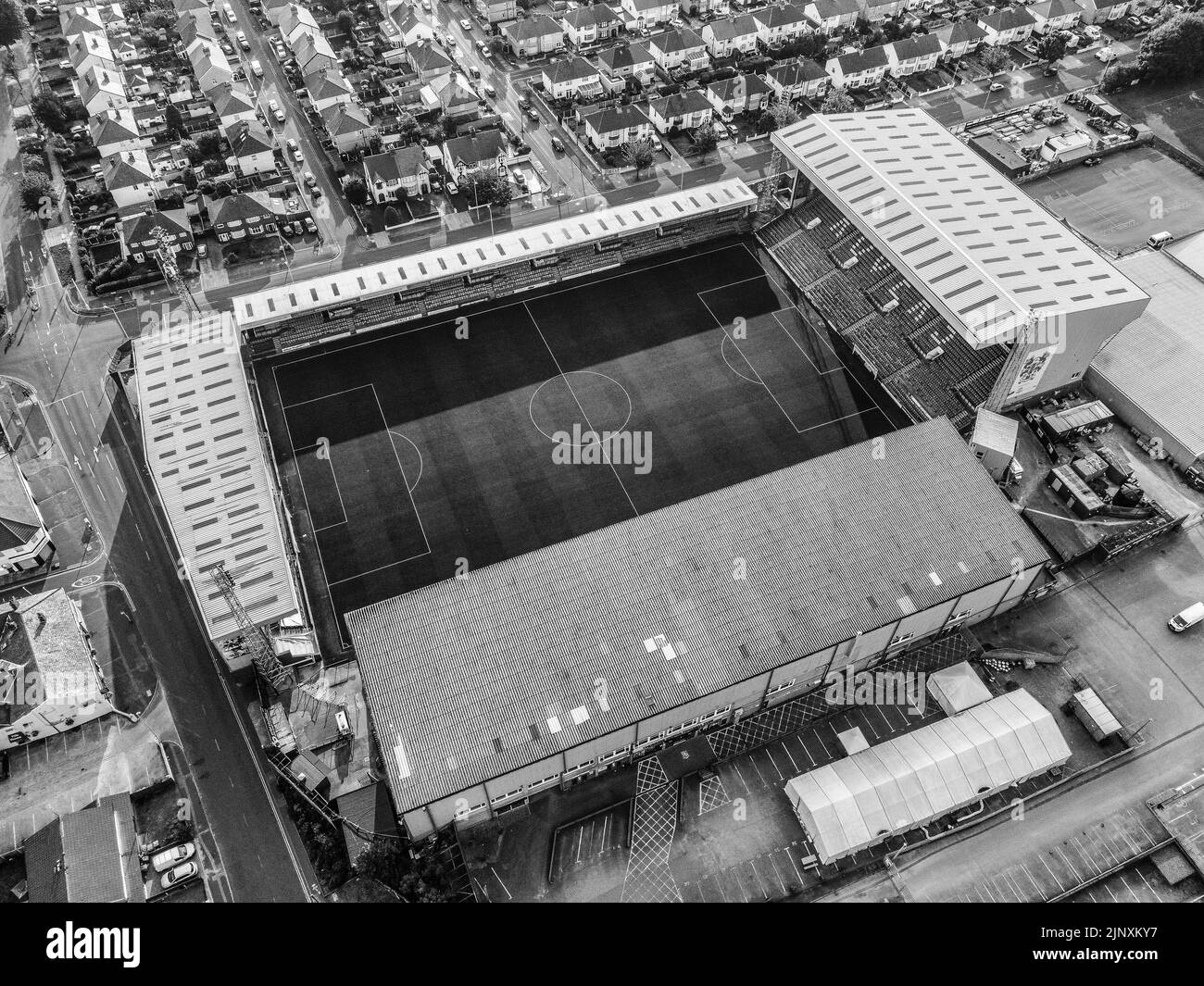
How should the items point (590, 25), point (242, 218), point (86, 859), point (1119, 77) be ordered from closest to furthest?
point (86, 859) → point (242, 218) → point (1119, 77) → point (590, 25)

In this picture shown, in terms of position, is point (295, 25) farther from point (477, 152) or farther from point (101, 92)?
point (477, 152)

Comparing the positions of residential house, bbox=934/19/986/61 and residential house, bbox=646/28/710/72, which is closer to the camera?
residential house, bbox=646/28/710/72

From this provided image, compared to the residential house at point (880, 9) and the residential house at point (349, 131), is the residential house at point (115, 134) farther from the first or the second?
the residential house at point (880, 9)

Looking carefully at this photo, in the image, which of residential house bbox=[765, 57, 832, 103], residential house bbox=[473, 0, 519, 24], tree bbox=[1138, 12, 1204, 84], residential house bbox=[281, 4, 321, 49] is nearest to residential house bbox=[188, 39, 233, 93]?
residential house bbox=[281, 4, 321, 49]

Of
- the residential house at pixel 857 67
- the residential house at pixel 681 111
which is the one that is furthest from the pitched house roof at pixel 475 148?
the residential house at pixel 857 67

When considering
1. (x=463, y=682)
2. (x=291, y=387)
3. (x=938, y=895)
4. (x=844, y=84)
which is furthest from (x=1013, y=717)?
(x=844, y=84)

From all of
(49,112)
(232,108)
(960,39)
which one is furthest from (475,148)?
(960,39)

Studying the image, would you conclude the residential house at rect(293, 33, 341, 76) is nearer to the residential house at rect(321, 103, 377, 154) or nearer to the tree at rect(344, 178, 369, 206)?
the residential house at rect(321, 103, 377, 154)
